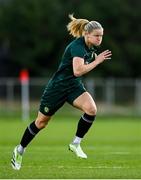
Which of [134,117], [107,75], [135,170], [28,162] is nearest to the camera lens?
[135,170]

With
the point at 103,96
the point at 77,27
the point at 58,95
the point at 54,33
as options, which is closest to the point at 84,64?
the point at 58,95

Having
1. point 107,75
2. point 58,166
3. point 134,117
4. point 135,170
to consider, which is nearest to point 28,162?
point 58,166

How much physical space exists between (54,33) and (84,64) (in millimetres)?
48432

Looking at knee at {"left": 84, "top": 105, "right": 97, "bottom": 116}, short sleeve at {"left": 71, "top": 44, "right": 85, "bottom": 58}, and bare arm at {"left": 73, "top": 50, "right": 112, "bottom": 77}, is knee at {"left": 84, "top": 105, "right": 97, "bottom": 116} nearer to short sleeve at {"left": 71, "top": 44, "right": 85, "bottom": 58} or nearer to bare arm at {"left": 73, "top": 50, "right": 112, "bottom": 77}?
bare arm at {"left": 73, "top": 50, "right": 112, "bottom": 77}

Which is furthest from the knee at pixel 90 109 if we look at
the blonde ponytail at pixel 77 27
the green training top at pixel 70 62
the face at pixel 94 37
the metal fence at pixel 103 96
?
the metal fence at pixel 103 96

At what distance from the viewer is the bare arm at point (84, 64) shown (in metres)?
12.6

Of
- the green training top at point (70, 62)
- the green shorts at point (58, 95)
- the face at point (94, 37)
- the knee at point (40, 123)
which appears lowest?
the knee at point (40, 123)

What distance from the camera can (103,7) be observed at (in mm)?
62281

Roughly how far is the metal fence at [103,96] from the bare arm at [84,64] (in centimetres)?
3582

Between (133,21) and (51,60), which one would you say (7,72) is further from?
(133,21)

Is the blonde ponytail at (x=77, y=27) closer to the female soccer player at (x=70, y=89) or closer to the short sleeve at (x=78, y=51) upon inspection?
the female soccer player at (x=70, y=89)

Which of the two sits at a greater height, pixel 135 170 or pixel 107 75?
pixel 135 170

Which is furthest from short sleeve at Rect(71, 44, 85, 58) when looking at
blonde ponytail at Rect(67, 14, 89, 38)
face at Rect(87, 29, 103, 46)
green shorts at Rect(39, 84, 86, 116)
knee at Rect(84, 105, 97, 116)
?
knee at Rect(84, 105, 97, 116)

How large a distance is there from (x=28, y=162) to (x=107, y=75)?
152ft
